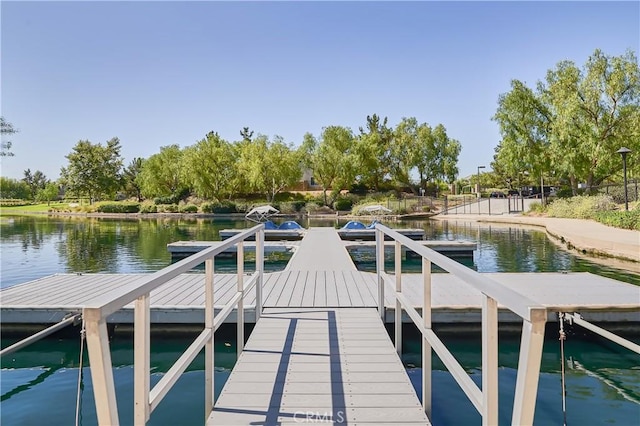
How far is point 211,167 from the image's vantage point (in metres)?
35.6

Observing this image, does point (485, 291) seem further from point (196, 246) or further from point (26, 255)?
point (26, 255)

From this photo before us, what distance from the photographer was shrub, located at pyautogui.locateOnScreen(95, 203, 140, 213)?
1443 inches

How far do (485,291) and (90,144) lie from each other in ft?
171

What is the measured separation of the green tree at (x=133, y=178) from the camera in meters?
47.6

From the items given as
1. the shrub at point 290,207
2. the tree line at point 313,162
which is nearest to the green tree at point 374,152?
the tree line at point 313,162

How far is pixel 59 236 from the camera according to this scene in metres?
18.0

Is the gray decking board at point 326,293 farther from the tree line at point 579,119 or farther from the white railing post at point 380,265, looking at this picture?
the tree line at point 579,119

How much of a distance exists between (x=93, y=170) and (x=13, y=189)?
36.6 metres

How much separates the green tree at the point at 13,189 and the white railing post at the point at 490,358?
3249 inches

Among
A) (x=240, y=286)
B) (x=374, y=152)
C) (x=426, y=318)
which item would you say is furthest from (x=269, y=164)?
(x=426, y=318)

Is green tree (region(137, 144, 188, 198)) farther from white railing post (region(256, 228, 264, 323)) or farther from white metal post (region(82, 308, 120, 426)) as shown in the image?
white metal post (region(82, 308, 120, 426))

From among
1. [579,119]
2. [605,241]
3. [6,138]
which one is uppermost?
[6,138]

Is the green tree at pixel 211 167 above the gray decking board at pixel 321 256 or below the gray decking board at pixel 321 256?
above

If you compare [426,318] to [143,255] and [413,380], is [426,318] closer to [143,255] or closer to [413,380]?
[413,380]
